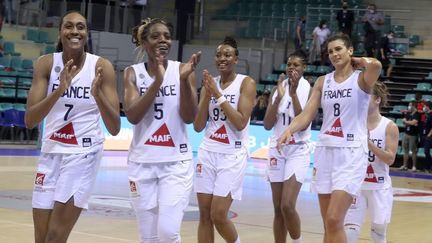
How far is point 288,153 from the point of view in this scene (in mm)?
8773

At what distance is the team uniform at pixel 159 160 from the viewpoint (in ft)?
20.5

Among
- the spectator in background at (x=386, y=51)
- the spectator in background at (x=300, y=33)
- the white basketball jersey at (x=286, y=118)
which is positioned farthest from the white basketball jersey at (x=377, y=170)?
the spectator in background at (x=300, y=33)

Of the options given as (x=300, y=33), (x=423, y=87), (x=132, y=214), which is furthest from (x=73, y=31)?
(x=300, y=33)

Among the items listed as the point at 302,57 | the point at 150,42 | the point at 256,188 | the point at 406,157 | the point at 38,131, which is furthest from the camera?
the point at 38,131

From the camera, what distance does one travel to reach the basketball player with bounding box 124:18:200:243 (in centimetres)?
621

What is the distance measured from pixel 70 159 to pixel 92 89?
542 millimetres

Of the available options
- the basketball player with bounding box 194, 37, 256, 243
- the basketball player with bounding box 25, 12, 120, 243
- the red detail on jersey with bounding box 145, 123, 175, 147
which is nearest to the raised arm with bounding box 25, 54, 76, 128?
the basketball player with bounding box 25, 12, 120, 243

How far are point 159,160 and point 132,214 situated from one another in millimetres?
5281

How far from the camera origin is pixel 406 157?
22266mm

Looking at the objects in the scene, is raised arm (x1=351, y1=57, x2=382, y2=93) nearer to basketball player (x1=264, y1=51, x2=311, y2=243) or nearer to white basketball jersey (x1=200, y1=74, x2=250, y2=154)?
Result: white basketball jersey (x1=200, y1=74, x2=250, y2=154)

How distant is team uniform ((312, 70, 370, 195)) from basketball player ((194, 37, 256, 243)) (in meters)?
0.74

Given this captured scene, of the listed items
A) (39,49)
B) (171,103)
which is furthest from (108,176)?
(39,49)

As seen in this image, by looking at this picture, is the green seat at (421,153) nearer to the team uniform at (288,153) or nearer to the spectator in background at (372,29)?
the spectator in background at (372,29)

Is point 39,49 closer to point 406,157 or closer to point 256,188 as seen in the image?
point 406,157
